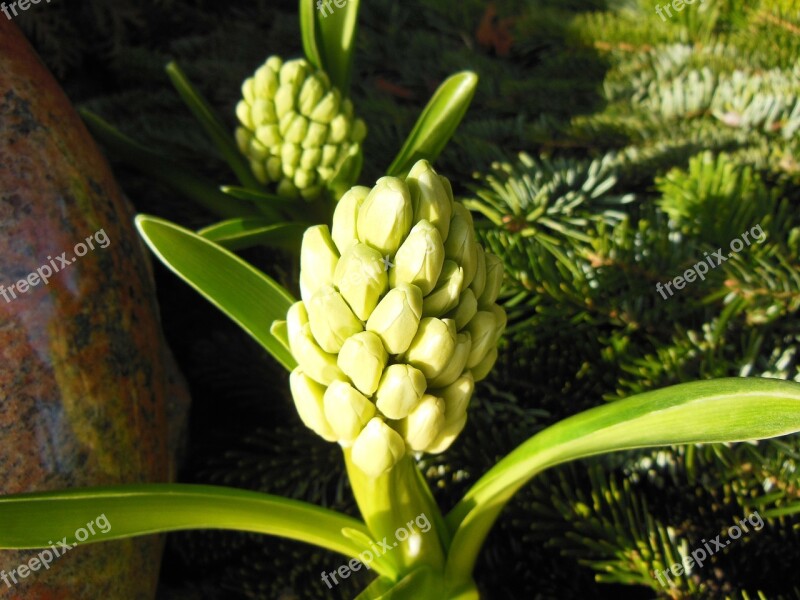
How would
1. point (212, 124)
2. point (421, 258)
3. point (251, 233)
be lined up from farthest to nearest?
point (212, 124)
point (251, 233)
point (421, 258)

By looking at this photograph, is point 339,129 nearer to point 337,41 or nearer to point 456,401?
point 337,41

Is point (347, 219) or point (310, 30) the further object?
point (310, 30)

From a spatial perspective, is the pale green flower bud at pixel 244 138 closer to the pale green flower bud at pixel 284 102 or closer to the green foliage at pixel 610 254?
the pale green flower bud at pixel 284 102


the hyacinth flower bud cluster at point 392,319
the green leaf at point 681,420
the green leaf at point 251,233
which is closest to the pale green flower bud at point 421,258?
the hyacinth flower bud cluster at point 392,319

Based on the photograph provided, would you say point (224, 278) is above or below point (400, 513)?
above

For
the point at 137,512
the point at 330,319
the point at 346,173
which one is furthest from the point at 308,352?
the point at 346,173

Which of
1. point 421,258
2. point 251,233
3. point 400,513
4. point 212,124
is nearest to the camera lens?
point 421,258

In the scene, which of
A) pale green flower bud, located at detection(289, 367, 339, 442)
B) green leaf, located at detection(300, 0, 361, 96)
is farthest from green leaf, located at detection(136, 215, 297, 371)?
green leaf, located at detection(300, 0, 361, 96)

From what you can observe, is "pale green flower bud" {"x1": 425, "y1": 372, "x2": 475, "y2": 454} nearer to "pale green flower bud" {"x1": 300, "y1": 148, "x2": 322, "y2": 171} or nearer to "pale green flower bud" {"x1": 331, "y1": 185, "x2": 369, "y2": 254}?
"pale green flower bud" {"x1": 331, "y1": 185, "x2": 369, "y2": 254}
